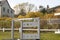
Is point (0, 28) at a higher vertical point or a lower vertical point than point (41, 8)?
lower

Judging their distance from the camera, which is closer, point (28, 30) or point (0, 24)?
point (28, 30)

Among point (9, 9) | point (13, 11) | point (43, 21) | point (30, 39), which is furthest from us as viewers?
point (13, 11)

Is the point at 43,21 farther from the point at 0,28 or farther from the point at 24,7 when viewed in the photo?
the point at 24,7

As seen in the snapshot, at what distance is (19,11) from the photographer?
2340 inches

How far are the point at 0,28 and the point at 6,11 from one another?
28538 mm

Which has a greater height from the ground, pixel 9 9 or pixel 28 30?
pixel 9 9

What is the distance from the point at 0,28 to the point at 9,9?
30.3 meters

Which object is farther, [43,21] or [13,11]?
[13,11]

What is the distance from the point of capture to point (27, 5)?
61.1 meters

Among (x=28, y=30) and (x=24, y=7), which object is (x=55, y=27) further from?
(x=24, y=7)

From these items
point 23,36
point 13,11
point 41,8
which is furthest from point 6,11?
point 23,36

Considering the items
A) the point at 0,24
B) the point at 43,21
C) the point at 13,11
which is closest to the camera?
the point at 43,21

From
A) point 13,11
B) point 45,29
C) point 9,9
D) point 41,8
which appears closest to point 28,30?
point 45,29

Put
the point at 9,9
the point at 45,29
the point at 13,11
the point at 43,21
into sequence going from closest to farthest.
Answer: the point at 45,29, the point at 43,21, the point at 9,9, the point at 13,11
